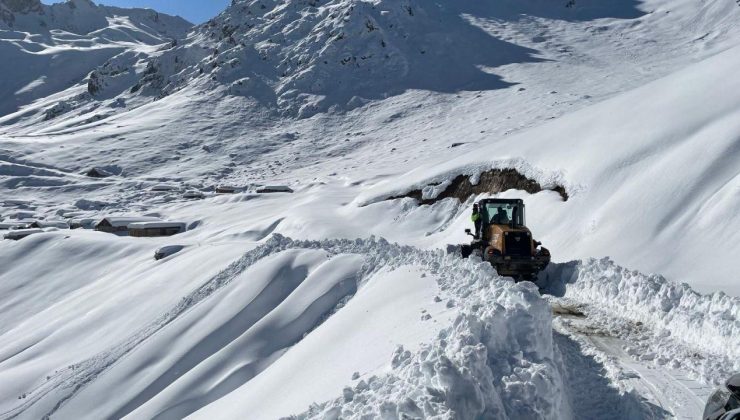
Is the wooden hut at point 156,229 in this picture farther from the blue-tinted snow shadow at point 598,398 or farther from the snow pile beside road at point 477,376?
the snow pile beside road at point 477,376

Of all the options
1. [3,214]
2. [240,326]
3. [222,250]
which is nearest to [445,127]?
[3,214]

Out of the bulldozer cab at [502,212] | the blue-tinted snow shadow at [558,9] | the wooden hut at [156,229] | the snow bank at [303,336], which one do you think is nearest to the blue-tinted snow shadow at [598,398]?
the snow bank at [303,336]

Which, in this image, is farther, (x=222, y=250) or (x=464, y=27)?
(x=464, y=27)

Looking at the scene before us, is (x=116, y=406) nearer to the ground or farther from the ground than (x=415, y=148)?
farther from the ground

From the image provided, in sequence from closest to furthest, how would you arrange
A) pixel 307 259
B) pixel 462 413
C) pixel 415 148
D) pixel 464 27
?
pixel 462 413
pixel 307 259
pixel 415 148
pixel 464 27

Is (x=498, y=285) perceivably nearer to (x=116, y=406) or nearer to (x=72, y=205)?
(x=116, y=406)

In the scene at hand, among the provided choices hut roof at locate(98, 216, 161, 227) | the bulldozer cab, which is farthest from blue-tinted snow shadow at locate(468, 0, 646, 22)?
the bulldozer cab

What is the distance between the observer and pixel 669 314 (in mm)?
11359

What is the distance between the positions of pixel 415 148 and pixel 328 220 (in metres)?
39.2

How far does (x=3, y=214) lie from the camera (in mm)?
65750

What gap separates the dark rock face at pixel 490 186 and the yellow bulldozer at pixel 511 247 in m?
6.45

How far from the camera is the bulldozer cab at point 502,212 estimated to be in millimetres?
17328

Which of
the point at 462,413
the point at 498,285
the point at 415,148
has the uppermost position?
the point at 462,413

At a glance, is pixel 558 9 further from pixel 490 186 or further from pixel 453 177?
pixel 490 186
